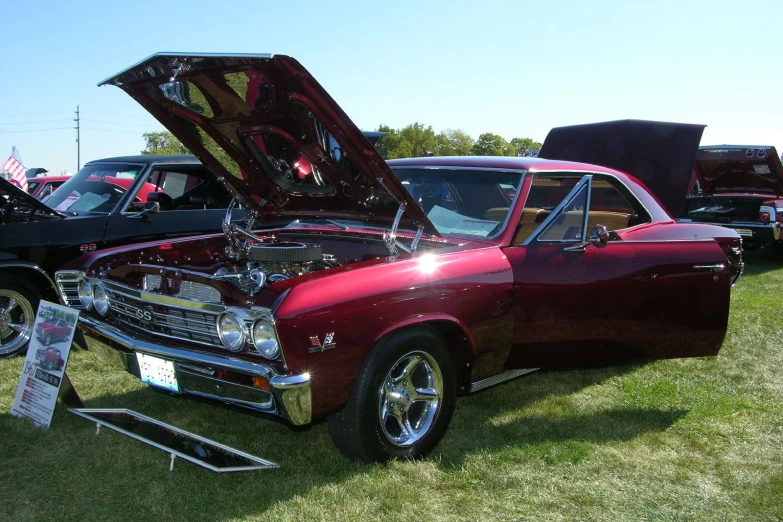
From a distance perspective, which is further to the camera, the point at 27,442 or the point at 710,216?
the point at 710,216

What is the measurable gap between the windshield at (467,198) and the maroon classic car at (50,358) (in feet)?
6.85

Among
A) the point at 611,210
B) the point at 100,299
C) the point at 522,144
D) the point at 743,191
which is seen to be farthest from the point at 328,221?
the point at 522,144

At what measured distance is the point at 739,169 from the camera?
11.0m

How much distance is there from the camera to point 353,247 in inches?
155

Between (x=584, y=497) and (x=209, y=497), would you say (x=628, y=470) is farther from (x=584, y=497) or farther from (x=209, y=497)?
(x=209, y=497)

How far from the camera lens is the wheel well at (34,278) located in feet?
16.3

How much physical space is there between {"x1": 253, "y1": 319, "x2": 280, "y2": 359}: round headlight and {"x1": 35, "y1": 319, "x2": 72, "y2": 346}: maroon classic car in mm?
1330

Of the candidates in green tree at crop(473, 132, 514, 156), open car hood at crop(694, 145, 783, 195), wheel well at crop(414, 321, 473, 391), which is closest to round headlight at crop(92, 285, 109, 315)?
wheel well at crop(414, 321, 473, 391)

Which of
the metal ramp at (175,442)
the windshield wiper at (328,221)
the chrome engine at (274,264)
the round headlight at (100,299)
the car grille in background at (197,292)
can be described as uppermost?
the windshield wiper at (328,221)

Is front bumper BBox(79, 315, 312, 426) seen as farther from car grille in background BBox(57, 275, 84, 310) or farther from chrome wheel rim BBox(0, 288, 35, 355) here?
chrome wheel rim BBox(0, 288, 35, 355)

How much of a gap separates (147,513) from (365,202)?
6.31 ft

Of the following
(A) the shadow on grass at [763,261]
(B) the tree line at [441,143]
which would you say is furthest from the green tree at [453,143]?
(A) the shadow on grass at [763,261]

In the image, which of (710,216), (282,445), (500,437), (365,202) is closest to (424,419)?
(500,437)

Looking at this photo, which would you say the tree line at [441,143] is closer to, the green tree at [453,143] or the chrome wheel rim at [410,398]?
the green tree at [453,143]
